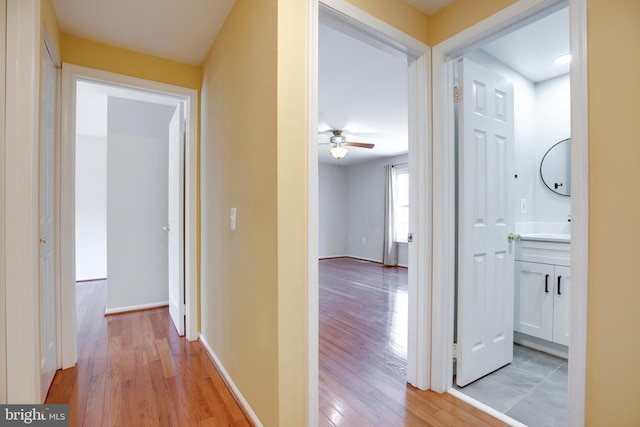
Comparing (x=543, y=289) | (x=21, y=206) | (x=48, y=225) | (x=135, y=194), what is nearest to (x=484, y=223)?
(x=543, y=289)

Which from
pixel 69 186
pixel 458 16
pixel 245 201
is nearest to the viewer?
pixel 245 201

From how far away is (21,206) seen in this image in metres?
1.25

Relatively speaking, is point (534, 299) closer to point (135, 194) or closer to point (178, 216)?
point (178, 216)

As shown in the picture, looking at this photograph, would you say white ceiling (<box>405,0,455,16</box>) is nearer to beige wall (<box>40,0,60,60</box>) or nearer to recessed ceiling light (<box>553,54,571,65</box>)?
recessed ceiling light (<box>553,54,571,65</box>)

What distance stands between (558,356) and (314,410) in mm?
A: 2073

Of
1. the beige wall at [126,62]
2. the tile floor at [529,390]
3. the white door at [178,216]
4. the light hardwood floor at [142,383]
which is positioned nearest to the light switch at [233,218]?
the light hardwood floor at [142,383]

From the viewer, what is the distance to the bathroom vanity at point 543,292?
2.18m

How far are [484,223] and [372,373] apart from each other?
4.20 ft

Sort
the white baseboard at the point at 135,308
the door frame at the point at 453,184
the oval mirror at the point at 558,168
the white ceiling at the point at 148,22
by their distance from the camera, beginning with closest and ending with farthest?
the door frame at the point at 453,184 < the white ceiling at the point at 148,22 < the oval mirror at the point at 558,168 < the white baseboard at the point at 135,308

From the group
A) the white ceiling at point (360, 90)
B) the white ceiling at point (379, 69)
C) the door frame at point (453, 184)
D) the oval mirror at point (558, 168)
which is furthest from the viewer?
the oval mirror at point (558, 168)

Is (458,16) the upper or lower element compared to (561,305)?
upper

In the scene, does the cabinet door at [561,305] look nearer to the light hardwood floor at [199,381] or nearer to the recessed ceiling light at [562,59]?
the light hardwood floor at [199,381]

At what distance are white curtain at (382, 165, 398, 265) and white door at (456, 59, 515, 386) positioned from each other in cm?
424
